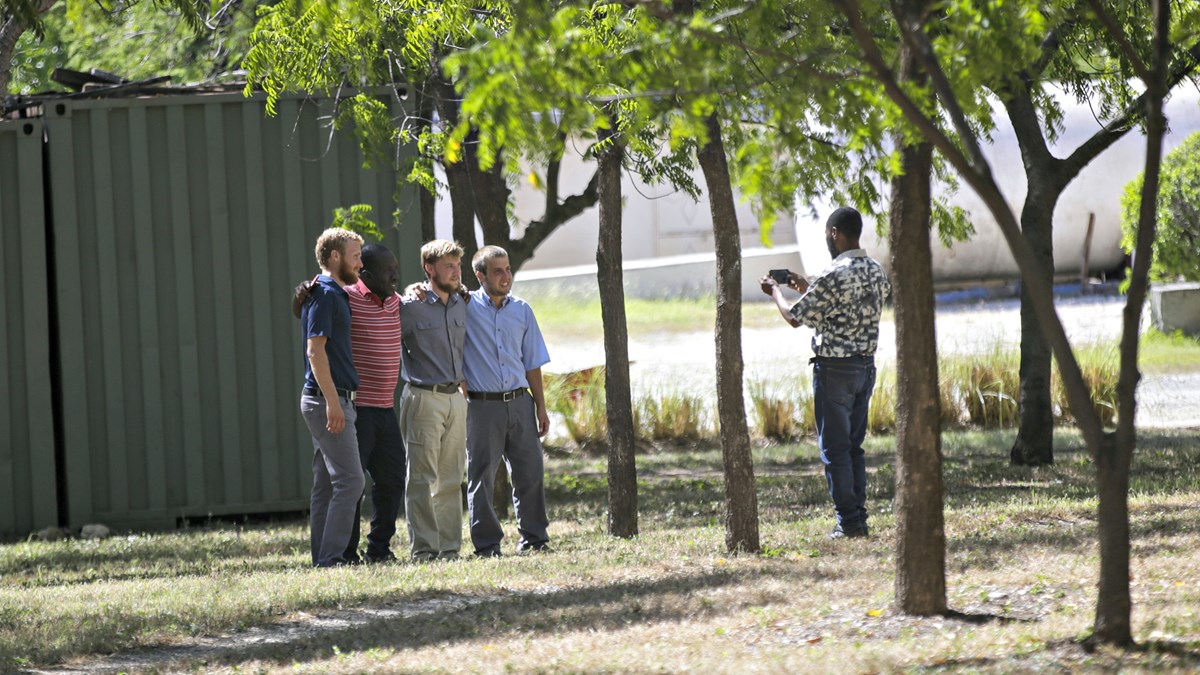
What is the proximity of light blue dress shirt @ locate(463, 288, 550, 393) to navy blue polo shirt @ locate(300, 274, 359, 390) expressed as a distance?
74 centimetres

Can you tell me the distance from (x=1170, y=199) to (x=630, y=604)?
47.5 feet

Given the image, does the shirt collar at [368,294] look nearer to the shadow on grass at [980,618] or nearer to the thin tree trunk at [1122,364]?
the shadow on grass at [980,618]

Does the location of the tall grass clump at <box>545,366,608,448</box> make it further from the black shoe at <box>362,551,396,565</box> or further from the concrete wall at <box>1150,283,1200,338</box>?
the concrete wall at <box>1150,283,1200,338</box>

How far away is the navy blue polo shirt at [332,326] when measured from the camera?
8258 millimetres

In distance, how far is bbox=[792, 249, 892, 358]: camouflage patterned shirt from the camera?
27.6 feet

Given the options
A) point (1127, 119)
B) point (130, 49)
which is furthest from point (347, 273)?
point (130, 49)

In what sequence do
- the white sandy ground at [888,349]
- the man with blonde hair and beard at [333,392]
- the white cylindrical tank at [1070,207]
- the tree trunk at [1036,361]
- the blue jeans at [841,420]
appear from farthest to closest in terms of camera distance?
the white cylindrical tank at [1070,207] → the white sandy ground at [888,349] → the tree trunk at [1036,361] → the blue jeans at [841,420] → the man with blonde hair and beard at [333,392]

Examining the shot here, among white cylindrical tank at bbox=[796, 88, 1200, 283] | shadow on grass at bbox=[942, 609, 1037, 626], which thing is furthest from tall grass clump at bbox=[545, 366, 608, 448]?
shadow on grass at bbox=[942, 609, 1037, 626]

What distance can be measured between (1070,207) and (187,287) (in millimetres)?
17215

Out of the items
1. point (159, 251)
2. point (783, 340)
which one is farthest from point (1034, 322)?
point (783, 340)

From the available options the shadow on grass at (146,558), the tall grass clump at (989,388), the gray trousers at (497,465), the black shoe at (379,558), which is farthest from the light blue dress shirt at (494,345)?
the tall grass clump at (989,388)

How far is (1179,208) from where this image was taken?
750 inches

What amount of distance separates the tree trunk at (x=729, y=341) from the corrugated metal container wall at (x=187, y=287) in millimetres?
4462

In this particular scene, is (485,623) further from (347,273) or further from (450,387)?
(347,273)
